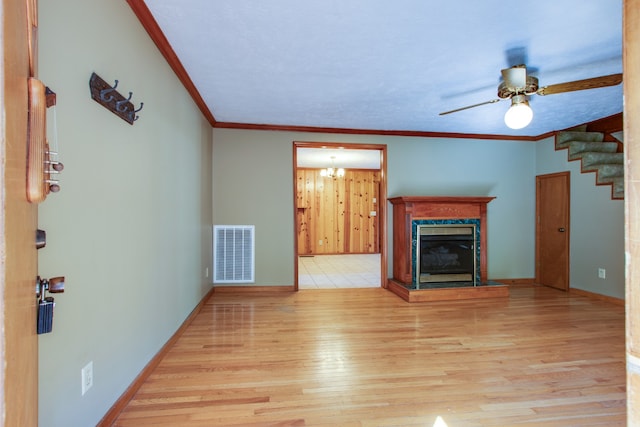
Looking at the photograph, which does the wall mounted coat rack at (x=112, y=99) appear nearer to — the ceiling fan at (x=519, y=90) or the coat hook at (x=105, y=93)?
the coat hook at (x=105, y=93)

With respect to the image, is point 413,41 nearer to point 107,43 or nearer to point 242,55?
point 242,55

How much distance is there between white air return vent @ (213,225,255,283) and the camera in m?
4.18

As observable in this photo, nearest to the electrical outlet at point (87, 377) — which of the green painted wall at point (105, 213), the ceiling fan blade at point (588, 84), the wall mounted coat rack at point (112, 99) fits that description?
the green painted wall at point (105, 213)

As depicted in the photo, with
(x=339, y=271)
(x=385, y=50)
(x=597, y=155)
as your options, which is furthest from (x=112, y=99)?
(x=597, y=155)

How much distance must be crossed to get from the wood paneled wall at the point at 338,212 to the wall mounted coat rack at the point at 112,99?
251 inches

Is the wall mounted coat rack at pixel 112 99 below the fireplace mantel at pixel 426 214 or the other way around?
the other way around

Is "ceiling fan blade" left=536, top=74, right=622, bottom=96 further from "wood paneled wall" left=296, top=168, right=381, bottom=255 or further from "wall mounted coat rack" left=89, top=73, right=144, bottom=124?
"wood paneled wall" left=296, top=168, right=381, bottom=255

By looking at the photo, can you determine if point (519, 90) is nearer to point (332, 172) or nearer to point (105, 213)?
point (105, 213)

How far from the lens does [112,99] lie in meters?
1.54

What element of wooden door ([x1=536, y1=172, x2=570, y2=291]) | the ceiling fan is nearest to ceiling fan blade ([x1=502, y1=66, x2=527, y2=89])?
the ceiling fan

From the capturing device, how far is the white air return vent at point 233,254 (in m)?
4.18

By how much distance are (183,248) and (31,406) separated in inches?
84.6

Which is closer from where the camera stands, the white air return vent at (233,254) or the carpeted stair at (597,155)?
the carpeted stair at (597,155)

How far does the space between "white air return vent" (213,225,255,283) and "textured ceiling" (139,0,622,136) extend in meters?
1.57
